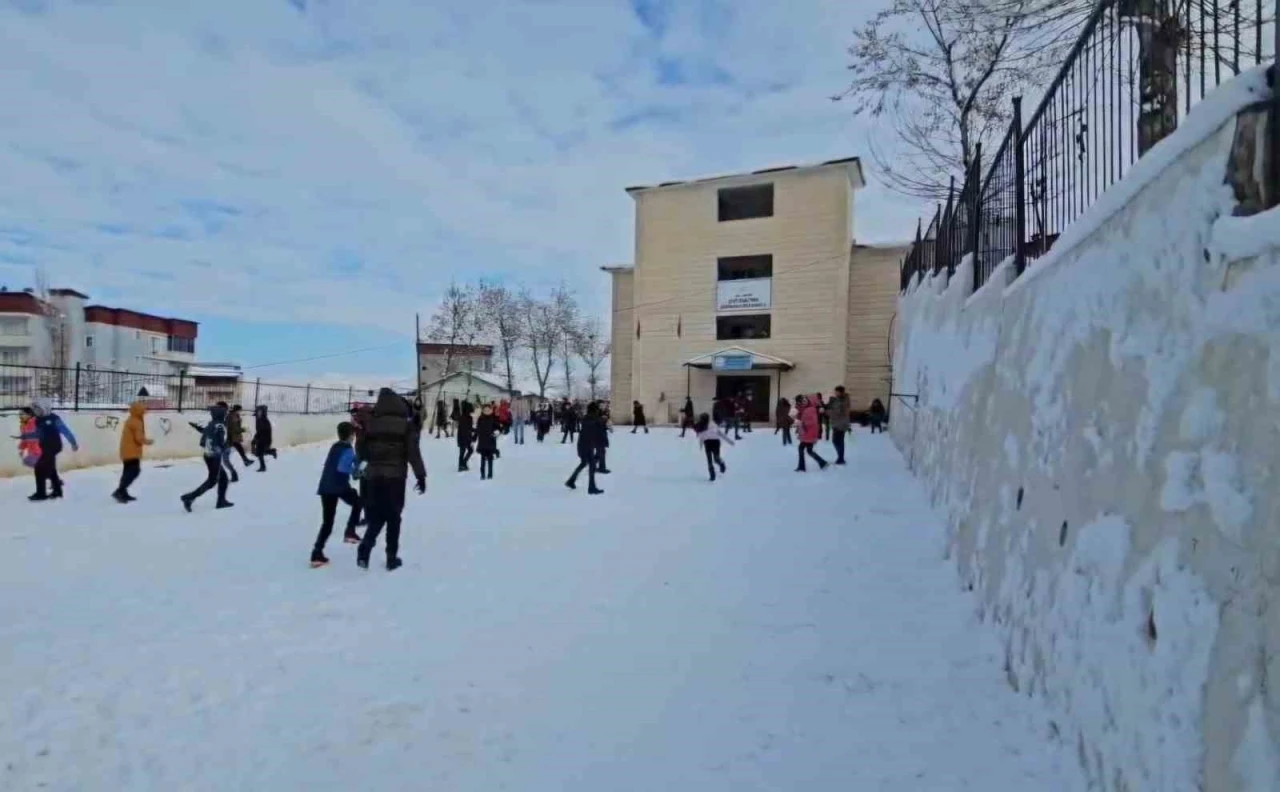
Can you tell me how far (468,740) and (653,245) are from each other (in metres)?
32.5

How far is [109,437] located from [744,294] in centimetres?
2396

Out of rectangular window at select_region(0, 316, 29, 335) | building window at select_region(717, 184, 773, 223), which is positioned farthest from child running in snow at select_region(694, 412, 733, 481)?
rectangular window at select_region(0, 316, 29, 335)

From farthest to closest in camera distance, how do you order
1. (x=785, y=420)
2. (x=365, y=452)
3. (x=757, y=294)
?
1. (x=757, y=294)
2. (x=785, y=420)
3. (x=365, y=452)

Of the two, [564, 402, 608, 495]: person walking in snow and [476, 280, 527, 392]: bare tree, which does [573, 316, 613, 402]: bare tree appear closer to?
[476, 280, 527, 392]: bare tree

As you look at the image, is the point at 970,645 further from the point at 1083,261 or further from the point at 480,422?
the point at 480,422

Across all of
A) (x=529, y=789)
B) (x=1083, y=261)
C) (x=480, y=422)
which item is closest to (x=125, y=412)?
(x=480, y=422)

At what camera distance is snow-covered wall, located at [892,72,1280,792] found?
1814mm

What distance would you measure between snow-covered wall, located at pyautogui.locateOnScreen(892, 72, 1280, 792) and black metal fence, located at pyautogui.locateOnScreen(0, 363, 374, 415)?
14070 millimetres

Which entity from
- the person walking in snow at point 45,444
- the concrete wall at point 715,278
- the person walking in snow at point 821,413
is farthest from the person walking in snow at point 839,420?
the concrete wall at point 715,278

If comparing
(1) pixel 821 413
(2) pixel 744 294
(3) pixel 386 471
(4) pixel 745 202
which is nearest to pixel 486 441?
(3) pixel 386 471

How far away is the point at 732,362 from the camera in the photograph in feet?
104

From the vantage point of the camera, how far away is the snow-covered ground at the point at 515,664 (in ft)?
10.5

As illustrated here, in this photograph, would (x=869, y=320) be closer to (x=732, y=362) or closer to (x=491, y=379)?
(x=732, y=362)

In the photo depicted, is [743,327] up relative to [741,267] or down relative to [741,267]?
down
